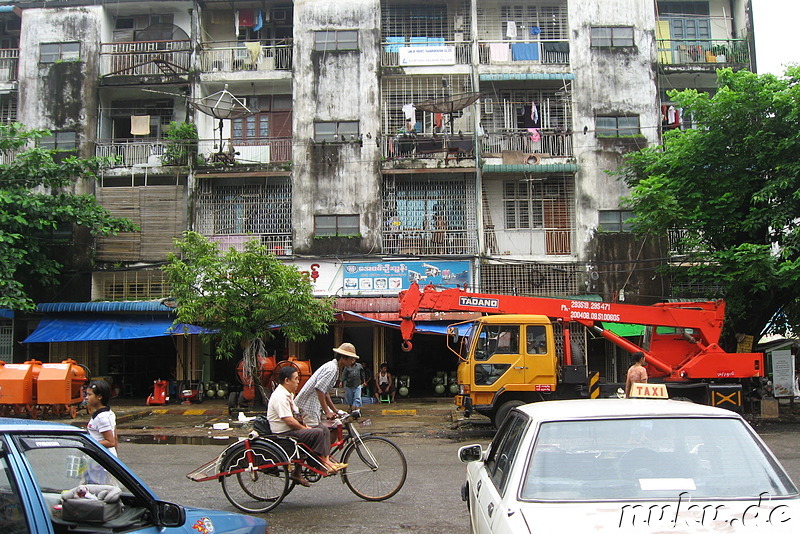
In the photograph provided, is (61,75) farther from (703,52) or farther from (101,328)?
(703,52)

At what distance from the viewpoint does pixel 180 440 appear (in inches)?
534

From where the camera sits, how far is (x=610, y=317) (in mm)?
13602

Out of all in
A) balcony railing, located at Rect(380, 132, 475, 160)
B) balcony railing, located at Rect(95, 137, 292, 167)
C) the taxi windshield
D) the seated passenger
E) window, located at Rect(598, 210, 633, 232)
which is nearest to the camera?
Answer: the taxi windshield

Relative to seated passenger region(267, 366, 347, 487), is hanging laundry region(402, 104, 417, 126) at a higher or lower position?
higher

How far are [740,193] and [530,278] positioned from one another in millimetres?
6305

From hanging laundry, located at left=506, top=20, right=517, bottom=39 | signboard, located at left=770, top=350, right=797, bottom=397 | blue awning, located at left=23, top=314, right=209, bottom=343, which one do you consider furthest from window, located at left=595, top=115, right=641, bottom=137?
blue awning, located at left=23, top=314, right=209, bottom=343

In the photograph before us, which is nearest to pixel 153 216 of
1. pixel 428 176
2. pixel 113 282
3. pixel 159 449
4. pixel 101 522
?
pixel 113 282

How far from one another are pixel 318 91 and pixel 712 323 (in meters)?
13.3

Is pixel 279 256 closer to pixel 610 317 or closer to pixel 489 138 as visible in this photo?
pixel 489 138

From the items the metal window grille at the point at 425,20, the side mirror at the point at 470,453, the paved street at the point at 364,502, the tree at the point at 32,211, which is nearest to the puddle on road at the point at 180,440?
the paved street at the point at 364,502

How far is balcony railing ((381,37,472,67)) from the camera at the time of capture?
2142 centimetres

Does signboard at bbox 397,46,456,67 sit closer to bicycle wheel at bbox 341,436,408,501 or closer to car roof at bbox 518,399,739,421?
bicycle wheel at bbox 341,436,408,501

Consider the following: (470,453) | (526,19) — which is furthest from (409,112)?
(470,453)

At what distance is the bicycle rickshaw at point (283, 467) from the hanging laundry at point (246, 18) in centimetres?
1847
